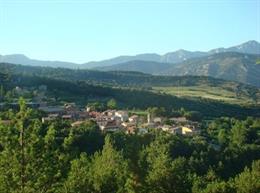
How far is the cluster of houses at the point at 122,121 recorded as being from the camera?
96406 mm

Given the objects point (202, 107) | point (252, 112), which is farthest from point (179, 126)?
point (252, 112)

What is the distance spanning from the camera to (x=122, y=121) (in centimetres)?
10788

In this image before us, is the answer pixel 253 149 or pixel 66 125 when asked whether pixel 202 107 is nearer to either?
pixel 253 149

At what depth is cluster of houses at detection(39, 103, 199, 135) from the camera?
96406mm

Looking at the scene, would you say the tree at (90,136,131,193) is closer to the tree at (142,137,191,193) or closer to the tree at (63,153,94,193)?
the tree at (142,137,191,193)

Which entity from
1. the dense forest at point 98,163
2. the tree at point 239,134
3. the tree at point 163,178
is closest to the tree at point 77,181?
the dense forest at point 98,163

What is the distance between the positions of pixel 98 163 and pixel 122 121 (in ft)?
210

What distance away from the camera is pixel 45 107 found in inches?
4537

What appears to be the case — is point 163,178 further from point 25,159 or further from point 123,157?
point 123,157

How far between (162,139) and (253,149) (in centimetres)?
1960

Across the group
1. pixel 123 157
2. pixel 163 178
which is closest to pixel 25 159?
pixel 163 178

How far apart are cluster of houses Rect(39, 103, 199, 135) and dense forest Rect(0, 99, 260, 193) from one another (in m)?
10.1

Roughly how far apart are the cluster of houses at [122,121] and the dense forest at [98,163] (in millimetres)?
10088

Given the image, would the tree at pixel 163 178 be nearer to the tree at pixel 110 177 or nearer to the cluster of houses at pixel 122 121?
the tree at pixel 110 177
